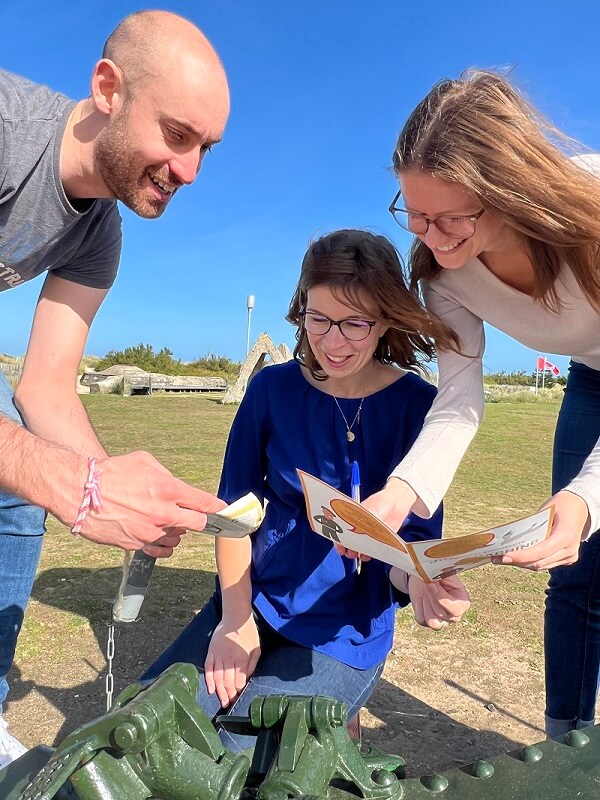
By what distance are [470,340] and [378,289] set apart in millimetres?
312

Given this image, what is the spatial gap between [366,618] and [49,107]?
1.90 m

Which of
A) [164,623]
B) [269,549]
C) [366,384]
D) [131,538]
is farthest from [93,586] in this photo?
[131,538]

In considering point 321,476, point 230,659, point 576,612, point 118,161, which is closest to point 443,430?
point 321,476

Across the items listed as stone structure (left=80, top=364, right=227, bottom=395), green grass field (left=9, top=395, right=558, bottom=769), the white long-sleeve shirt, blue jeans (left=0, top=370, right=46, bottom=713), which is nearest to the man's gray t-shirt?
blue jeans (left=0, top=370, right=46, bottom=713)

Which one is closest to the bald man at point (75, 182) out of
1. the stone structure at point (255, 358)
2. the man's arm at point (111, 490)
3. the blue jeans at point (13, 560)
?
the blue jeans at point (13, 560)

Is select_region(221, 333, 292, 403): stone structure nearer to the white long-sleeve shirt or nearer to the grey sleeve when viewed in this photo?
the grey sleeve

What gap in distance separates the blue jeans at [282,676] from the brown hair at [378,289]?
0.84 meters

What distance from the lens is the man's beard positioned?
7.38 feet

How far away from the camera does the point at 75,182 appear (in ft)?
7.44

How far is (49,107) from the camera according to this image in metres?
2.27

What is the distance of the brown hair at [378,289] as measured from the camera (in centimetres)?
202

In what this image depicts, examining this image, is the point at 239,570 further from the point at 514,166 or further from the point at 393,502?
the point at 514,166

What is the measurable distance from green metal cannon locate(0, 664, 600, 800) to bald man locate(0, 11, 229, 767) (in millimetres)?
1203

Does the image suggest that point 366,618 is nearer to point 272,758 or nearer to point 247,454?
point 247,454
